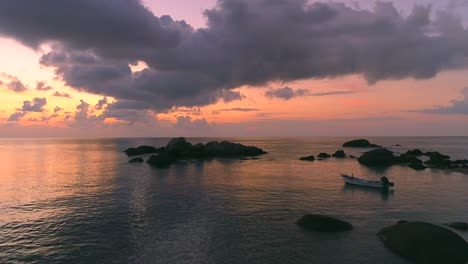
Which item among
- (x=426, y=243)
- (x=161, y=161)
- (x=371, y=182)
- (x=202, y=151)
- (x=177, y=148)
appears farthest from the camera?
(x=202, y=151)

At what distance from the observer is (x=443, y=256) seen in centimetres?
2252

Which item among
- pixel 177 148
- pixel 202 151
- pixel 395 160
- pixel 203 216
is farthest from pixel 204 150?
pixel 203 216

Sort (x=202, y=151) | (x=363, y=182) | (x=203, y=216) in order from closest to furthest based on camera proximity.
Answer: (x=203, y=216) < (x=363, y=182) < (x=202, y=151)

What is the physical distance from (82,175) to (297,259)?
200ft

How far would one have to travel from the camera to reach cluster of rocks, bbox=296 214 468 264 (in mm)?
22656

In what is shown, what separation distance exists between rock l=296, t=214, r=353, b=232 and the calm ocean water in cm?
90

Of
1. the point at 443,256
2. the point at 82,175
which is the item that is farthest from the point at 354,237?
the point at 82,175

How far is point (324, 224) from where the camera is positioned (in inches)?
1174

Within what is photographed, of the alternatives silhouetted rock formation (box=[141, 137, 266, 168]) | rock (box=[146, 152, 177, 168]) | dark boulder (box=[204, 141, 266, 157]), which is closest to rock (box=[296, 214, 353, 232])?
rock (box=[146, 152, 177, 168])

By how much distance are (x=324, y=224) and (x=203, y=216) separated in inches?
513

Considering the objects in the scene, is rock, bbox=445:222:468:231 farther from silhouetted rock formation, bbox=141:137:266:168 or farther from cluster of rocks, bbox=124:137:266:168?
silhouetted rock formation, bbox=141:137:266:168

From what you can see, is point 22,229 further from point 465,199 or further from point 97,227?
point 465,199

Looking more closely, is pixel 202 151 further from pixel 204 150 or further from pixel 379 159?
pixel 379 159

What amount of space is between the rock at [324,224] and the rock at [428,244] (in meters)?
4.27
